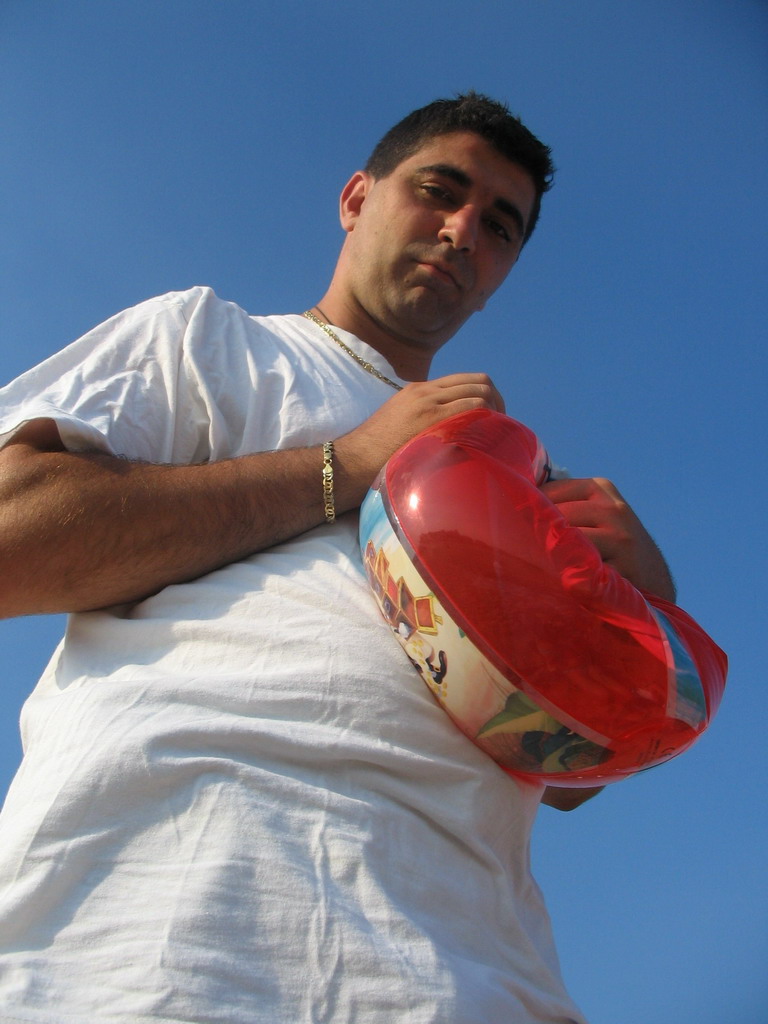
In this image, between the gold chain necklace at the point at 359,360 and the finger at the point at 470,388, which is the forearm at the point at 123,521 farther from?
the gold chain necklace at the point at 359,360

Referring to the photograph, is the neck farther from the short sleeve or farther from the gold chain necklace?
the short sleeve

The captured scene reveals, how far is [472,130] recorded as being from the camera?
2.15m

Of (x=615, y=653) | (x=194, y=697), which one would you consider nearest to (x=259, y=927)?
(x=194, y=697)

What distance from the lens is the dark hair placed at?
84.0 inches

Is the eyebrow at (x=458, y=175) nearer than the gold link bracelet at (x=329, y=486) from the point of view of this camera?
No

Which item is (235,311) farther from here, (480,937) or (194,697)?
(480,937)

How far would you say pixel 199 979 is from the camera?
35.3 inches

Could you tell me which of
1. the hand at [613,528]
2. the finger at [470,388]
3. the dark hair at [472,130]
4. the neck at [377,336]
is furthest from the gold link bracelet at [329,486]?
the dark hair at [472,130]

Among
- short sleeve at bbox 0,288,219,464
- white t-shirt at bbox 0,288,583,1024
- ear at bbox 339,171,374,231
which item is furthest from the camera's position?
ear at bbox 339,171,374,231

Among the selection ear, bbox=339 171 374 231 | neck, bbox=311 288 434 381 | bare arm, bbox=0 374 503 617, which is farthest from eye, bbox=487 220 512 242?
bare arm, bbox=0 374 503 617

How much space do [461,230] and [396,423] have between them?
698mm

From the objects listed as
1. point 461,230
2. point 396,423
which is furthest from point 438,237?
point 396,423

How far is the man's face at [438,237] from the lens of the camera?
197 centimetres

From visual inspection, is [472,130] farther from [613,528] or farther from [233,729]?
[233,729]
